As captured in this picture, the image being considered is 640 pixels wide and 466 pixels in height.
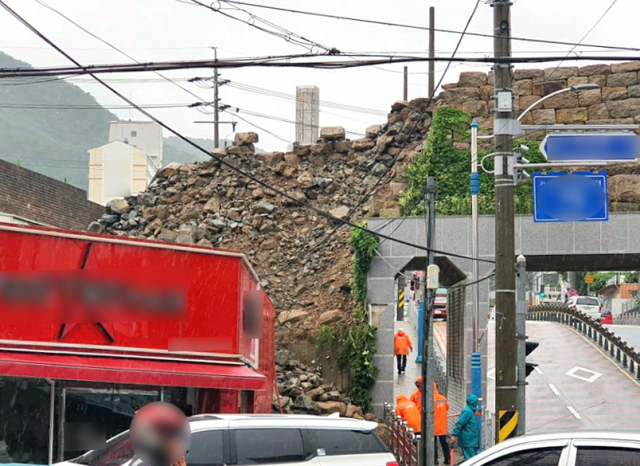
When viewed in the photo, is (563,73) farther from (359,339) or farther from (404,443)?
(404,443)

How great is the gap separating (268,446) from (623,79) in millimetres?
23436

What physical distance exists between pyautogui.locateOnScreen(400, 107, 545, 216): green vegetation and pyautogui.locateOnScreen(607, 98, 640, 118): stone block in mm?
2962

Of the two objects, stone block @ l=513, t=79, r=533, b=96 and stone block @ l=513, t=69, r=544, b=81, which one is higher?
stone block @ l=513, t=69, r=544, b=81

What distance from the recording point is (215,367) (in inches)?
568

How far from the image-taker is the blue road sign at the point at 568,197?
1811 cm

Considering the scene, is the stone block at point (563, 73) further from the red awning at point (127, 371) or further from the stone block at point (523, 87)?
the red awning at point (127, 371)

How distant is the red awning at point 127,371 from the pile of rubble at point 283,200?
15875mm

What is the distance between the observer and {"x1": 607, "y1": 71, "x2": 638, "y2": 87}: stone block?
3075 cm

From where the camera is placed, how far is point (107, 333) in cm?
1386

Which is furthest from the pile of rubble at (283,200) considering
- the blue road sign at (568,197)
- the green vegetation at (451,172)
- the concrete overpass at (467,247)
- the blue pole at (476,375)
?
the blue road sign at (568,197)

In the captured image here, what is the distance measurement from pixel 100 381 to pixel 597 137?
881 cm

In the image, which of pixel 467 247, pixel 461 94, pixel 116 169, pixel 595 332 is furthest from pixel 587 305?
pixel 116 169

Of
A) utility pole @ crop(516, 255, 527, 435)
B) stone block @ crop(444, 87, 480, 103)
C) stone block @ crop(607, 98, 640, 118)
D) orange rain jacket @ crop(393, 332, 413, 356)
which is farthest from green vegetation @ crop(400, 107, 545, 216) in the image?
utility pole @ crop(516, 255, 527, 435)

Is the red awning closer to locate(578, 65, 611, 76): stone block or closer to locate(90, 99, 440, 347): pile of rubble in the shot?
locate(90, 99, 440, 347): pile of rubble
